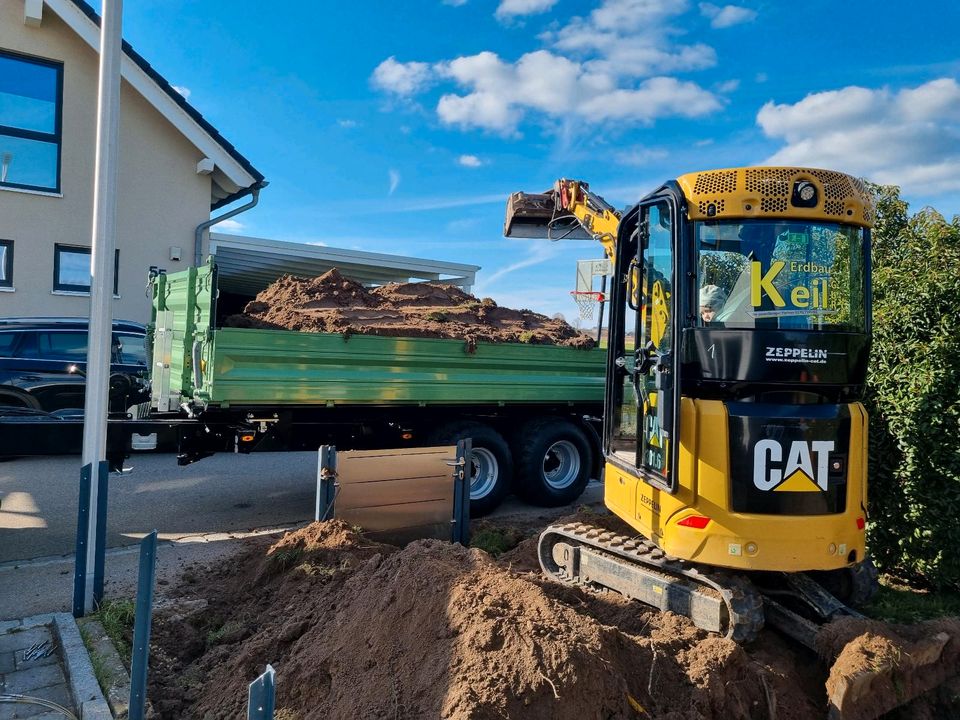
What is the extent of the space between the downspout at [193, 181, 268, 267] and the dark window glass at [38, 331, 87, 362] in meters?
3.90

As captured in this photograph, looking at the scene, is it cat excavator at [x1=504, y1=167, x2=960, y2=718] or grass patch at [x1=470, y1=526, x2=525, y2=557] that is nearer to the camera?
cat excavator at [x1=504, y1=167, x2=960, y2=718]

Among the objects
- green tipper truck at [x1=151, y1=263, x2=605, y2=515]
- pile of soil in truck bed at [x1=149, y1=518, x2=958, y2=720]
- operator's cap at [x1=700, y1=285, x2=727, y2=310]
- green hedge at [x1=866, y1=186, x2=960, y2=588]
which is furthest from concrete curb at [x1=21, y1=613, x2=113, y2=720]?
green hedge at [x1=866, y1=186, x2=960, y2=588]

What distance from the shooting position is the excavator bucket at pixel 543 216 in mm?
6703

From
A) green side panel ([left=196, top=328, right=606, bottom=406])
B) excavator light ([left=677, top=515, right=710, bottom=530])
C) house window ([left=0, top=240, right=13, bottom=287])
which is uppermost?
house window ([left=0, top=240, right=13, bottom=287])

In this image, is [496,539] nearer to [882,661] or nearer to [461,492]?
[461,492]

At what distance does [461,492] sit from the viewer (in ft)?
20.3

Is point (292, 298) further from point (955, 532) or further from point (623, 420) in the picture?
point (955, 532)

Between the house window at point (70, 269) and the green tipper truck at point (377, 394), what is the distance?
583 centimetres

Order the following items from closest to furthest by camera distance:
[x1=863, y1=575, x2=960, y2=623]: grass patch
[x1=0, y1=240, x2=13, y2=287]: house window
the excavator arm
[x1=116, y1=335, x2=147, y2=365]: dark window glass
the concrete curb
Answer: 1. the concrete curb
2. [x1=863, y1=575, x2=960, y2=623]: grass patch
3. the excavator arm
4. [x1=116, y1=335, x2=147, y2=365]: dark window glass
5. [x1=0, y1=240, x2=13, y2=287]: house window

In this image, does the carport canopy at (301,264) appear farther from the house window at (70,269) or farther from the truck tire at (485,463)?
the truck tire at (485,463)

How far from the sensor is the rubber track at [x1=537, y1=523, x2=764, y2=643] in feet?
11.6

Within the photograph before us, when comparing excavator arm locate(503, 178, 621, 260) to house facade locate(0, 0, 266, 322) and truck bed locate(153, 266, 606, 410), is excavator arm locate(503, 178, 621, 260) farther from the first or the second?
house facade locate(0, 0, 266, 322)

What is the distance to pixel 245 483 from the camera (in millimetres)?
8922

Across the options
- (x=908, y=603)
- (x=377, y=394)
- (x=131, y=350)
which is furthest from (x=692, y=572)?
(x=131, y=350)
